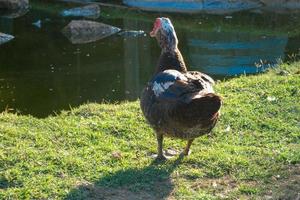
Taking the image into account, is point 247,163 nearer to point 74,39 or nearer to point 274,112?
point 274,112

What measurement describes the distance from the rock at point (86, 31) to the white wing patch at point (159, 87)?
886cm

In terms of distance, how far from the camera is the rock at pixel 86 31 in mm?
14055

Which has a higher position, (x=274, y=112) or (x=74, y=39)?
(x=274, y=112)

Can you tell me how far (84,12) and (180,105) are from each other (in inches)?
507

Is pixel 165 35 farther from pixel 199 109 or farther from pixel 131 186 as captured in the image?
pixel 131 186

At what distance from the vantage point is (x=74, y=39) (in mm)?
13914

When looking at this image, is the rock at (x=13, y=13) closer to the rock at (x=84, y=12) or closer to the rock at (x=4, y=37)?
the rock at (x=84, y=12)

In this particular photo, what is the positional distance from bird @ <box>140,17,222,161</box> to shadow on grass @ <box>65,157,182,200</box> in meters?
0.37

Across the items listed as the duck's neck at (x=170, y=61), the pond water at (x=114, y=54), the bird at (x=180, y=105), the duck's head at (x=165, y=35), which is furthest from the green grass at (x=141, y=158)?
the pond water at (x=114, y=54)

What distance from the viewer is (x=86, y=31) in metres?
14.3

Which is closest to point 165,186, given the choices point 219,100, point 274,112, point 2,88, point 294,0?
point 219,100

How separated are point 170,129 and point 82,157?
92cm

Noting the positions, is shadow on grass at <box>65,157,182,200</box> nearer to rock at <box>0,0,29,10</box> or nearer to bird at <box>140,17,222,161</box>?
bird at <box>140,17,222,161</box>

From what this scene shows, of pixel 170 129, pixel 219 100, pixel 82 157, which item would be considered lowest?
pixel 82 157
